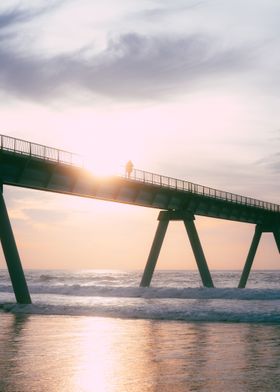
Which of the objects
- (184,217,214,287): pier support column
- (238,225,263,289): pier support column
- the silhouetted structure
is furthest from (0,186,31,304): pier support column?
(238,225,263,289): pier support column

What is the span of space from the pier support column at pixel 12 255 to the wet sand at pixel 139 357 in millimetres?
10899

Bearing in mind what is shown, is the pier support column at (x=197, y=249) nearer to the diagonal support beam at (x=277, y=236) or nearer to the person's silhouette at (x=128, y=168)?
the person's silhouette at (x=128, y=168)

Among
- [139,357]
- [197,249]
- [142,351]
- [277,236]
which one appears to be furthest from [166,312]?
[277,236]

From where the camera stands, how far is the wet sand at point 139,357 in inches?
433

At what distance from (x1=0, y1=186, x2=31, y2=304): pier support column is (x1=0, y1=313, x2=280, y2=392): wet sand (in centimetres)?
1090

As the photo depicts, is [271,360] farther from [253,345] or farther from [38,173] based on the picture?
[38,173]

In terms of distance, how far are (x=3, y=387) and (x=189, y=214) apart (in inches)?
1676

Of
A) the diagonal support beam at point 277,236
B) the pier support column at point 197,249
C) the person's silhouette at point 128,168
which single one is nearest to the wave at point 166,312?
the person's silhouette at point 128,168

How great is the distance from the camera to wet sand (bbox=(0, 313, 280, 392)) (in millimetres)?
10992

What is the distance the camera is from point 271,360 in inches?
531

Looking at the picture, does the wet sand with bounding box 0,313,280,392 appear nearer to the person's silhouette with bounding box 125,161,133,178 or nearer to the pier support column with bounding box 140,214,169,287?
the person's silhouette with bounding box 125,161,133,178

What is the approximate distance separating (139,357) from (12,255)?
2012 centimetres

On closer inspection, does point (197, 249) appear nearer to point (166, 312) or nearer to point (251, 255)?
point (251, 255)

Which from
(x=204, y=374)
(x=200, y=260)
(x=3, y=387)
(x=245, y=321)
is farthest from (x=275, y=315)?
(x=200, y=260)
